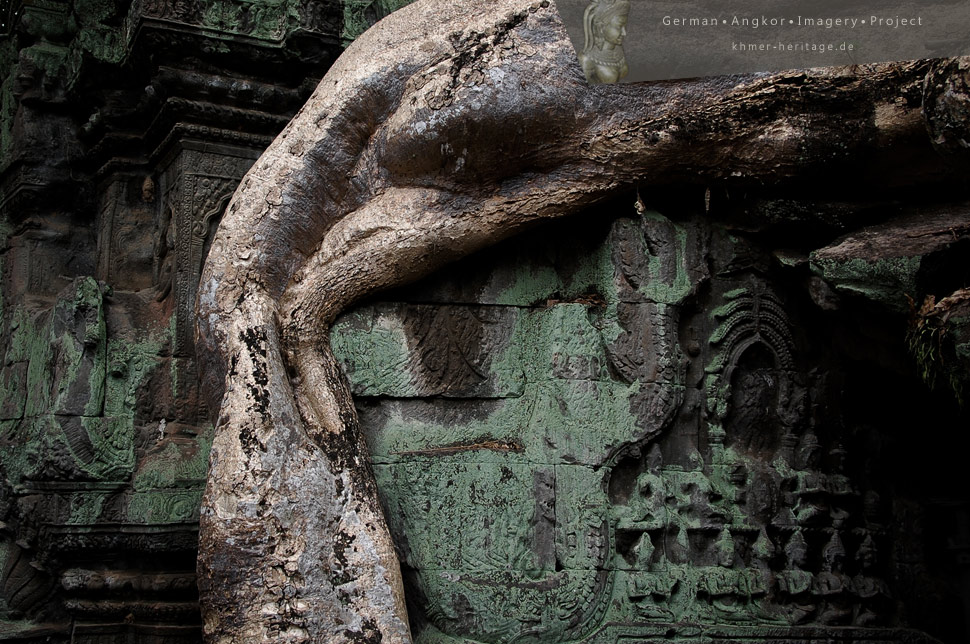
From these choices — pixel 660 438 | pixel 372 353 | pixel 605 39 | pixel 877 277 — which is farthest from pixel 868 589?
pixel 605 39

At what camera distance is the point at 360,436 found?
3695mm

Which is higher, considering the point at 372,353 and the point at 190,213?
the point at 190,213

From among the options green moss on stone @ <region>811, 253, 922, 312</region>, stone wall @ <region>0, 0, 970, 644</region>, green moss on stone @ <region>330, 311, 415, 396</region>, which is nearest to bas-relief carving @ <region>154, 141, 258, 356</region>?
stone wall @ <region>0, 0, 970, 644</region>

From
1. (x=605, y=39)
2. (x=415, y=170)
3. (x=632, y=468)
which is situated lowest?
(x=632, y=468)

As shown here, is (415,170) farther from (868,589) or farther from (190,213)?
(868,589)

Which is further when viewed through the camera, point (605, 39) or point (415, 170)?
point (415, 170)

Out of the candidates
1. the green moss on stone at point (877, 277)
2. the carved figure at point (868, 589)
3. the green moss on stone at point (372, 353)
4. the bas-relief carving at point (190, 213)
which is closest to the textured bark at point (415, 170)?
the green moss on stone at point (372, 353)

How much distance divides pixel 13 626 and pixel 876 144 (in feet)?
13.6

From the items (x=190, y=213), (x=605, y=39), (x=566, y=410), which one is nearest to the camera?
(x=605, y=39)

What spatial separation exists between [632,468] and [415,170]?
1388 millimetres

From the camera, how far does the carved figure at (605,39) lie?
11.2 feet

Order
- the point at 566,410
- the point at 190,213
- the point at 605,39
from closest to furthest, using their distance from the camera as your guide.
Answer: the point at 605,39 < the point at 566,410 < the point at 190,213

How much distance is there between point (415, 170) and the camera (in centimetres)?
392

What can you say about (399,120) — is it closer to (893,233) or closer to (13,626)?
(893,233)
